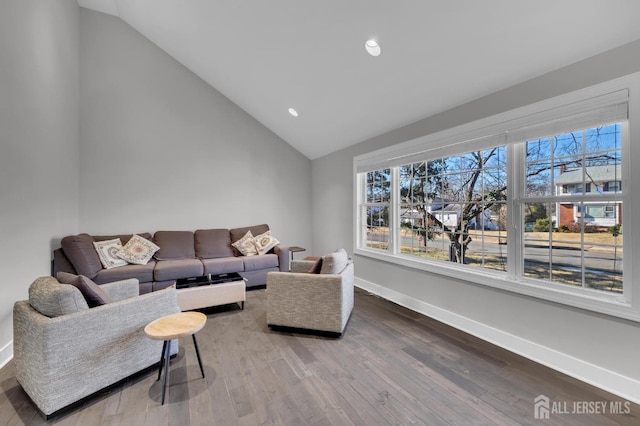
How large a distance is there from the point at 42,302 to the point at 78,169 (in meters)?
3.12

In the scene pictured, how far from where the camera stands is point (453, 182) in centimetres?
328

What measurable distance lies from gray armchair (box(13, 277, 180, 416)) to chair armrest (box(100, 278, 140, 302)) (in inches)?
22.2

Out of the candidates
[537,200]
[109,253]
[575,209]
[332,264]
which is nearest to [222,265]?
[109,253]

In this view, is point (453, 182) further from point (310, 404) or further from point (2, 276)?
point (2, 276)

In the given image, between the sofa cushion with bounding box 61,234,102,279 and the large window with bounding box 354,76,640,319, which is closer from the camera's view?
the large window with bounding box 354,76,640,319

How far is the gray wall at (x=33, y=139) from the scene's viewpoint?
7.85ft

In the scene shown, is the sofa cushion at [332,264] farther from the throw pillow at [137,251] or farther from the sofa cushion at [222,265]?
the throw pillow at [137,251]

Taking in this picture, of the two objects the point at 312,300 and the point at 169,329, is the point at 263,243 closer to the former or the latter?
the point at 312,300

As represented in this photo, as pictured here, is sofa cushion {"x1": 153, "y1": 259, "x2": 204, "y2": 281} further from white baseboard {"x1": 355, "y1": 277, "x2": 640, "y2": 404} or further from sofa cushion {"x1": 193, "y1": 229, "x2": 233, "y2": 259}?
white baseboard {"x1": 355, "y1": 277, "x2": 640, "y2": 404}

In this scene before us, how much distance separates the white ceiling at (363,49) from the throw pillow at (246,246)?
87.4 inches

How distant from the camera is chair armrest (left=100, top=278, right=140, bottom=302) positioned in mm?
2539

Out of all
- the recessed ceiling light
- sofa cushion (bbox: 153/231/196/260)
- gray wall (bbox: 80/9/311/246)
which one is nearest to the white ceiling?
the recessed ceiling light

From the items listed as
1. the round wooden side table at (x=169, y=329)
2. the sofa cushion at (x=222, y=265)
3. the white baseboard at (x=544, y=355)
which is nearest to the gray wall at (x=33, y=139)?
the round wooden side table at (x=169, y=329)

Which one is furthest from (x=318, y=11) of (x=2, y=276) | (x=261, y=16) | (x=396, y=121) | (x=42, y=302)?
(x=2, y=276)
